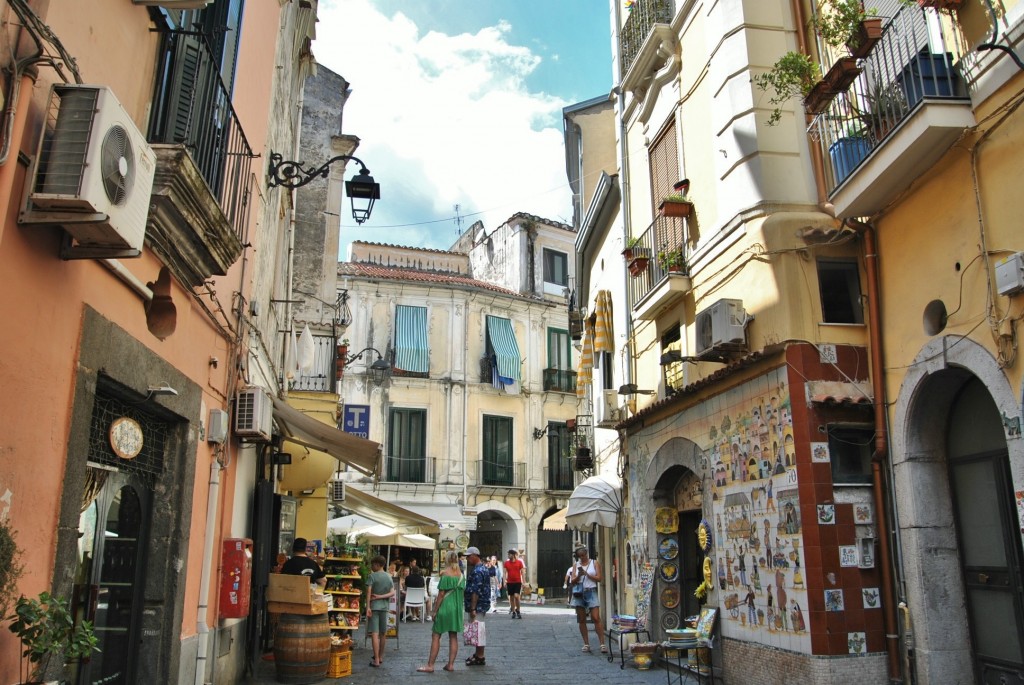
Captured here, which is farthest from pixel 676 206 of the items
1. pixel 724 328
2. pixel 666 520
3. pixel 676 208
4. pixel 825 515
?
pixel 825 515

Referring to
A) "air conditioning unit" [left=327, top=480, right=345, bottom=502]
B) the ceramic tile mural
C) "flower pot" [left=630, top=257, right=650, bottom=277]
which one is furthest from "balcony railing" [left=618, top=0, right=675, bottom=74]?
"air conditioning unit" [left=327, top=480, right=345, bottom=502]

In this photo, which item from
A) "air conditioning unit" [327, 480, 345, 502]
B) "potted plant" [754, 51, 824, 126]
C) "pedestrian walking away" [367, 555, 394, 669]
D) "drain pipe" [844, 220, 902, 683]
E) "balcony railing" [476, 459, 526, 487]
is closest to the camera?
"drain pipe" [844, 220, 902, 683]

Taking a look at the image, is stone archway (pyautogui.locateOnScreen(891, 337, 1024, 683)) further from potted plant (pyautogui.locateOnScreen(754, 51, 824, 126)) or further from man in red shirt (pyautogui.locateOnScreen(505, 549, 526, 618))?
man in red shirt (pyautogui.locateOnScreen(505, 549, 526, 618))

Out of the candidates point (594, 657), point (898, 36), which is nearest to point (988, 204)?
point (898, 36)

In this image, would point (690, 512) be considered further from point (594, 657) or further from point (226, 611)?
point (226, 611)

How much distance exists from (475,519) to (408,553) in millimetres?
2662

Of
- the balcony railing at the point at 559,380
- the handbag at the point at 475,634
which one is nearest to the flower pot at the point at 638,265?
the handbag at the point at 475,634

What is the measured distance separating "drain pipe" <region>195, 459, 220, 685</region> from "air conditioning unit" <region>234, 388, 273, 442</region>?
1.97 ft

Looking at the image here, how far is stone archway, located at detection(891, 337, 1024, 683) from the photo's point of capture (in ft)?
24.5

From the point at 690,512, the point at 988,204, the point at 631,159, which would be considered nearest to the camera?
the point at 988,204

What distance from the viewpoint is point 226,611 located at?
8.05 meters

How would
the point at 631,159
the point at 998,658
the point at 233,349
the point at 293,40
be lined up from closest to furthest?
the point at 998,658 → the point at 233,349 → the point at 293,40 → the point at 631,159

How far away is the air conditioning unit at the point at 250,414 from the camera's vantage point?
28.2ft

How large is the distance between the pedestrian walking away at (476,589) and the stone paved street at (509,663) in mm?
588
